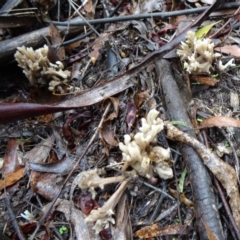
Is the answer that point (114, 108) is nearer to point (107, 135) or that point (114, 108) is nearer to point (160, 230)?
point (107, 135)

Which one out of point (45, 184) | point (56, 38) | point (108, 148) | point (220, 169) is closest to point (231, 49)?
point (220, 169)

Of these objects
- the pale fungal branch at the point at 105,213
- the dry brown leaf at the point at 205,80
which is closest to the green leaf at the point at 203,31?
the dry brown leaf at the point at 205,80

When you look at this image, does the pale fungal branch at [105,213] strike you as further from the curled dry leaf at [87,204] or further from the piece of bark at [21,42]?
the piece of bark at [21,42]

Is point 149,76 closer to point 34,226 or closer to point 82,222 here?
point 82,222

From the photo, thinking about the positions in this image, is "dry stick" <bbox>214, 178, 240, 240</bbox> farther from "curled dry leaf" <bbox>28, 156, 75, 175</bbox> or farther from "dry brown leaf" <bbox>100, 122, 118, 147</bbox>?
"curled dry leaf" <bbox>28, 156, 75, 175</bbox>

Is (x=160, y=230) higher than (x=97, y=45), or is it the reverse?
(x=97, y=45)

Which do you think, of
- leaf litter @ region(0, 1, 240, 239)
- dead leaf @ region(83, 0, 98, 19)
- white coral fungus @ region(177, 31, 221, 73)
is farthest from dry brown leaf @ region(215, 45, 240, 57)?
dead leaf @ region(83, 0, 98, 19)

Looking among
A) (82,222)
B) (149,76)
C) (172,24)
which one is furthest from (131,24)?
(82,222)
